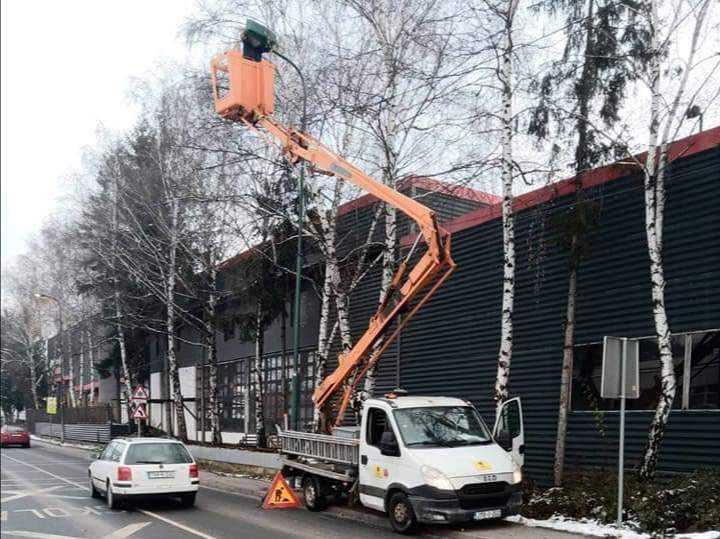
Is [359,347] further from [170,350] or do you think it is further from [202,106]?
[170,350]

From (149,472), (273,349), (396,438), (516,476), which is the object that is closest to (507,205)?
(396,438)

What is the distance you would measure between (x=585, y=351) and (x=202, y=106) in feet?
39.9

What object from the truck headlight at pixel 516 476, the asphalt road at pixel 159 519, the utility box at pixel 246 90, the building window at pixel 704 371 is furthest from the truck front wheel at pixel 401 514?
the utility box at pixel 246 90

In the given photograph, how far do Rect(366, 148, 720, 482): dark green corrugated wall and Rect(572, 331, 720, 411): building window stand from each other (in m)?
0.30

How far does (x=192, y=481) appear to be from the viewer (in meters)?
15.2

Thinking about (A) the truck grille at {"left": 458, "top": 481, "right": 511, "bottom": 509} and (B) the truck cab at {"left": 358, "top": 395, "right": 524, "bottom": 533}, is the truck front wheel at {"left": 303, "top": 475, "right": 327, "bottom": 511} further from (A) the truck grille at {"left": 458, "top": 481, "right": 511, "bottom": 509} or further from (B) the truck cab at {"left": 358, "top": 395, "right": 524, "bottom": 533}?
(A) the truck grille at {"left": 458, "top": 481, "right": 511, "bottom": 509}

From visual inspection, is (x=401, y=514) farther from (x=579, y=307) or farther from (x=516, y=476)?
(x=579, y=307)

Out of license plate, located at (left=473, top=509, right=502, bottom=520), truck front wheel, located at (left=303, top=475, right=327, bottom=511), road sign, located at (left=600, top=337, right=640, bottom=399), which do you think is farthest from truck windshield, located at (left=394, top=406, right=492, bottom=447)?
truck front wheel, located at (left=303, top=475, right=327, bottom=511)

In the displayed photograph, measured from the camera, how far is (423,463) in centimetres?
1100

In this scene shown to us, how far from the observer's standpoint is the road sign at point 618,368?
34.2ft

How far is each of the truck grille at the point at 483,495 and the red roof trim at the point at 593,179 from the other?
19.6 feet

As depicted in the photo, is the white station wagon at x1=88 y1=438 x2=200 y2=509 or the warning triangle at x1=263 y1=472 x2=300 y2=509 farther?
the white station wagon at x1=88 y1=438 x2=200 y2=509

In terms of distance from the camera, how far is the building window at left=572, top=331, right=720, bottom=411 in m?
13.0

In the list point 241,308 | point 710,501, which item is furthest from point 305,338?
Answer: point 710,501
